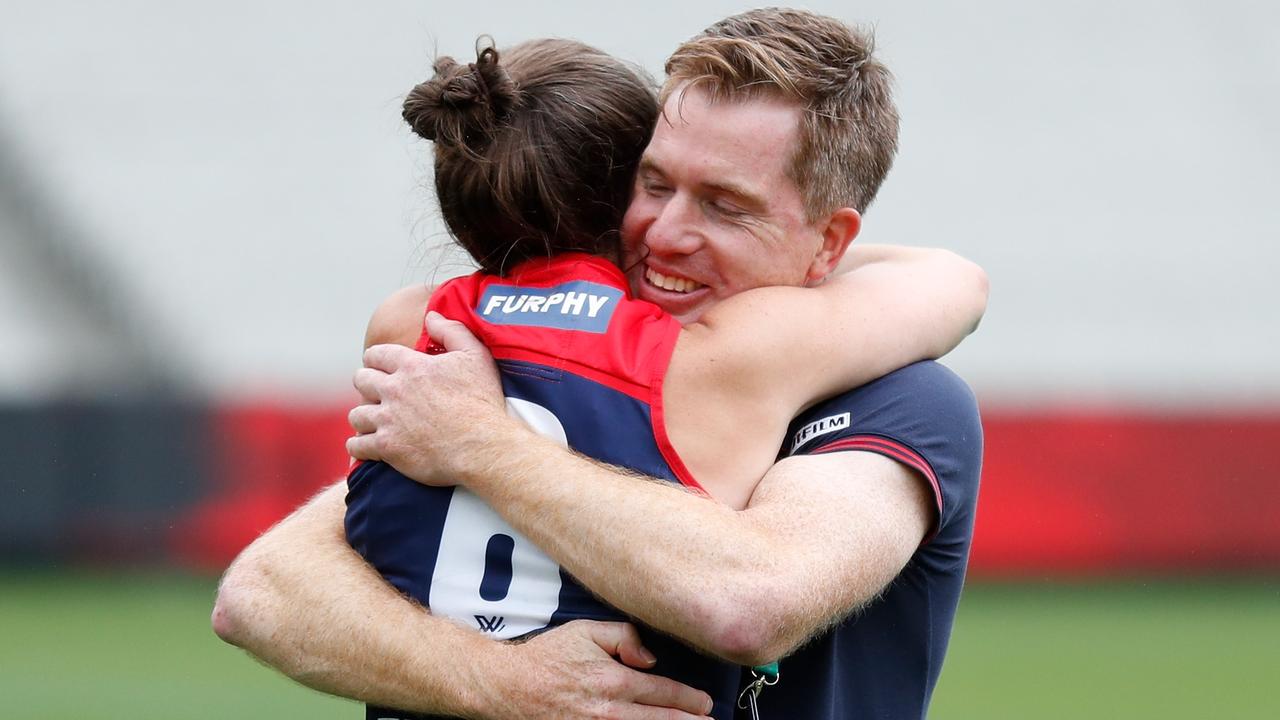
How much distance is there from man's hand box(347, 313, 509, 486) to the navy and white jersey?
530 mm

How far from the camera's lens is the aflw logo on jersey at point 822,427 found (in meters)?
2.43

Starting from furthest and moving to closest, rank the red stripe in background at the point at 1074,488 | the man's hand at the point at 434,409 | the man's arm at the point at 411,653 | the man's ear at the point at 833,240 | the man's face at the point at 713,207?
1. the red stripe in background at the point at 1074,488
2. the man's ear at the point at 833,240
3. the man's face at the point at 713,207
4. the man's hand at the point at 434,409
5. the man's arm at the point at 411,653

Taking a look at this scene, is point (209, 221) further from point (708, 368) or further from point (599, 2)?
point (708, 368)

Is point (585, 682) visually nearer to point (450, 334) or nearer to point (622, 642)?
point (622, 642)

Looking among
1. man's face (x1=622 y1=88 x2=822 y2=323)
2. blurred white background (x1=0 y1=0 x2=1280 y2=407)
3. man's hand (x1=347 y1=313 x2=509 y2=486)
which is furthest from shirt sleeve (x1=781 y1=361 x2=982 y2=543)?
blurred white background (x1=0 y1=0 x2=1280 y2=407)

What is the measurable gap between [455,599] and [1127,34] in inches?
638

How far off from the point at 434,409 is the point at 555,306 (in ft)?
0.83

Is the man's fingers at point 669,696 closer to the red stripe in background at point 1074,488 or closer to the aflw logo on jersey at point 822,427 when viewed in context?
the aflw logo on jersey at point 822,427

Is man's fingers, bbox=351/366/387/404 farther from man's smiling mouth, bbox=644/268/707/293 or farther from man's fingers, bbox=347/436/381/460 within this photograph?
man's smiling mouth, bbox=644/268/707/293

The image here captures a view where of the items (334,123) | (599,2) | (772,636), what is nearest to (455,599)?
(772,636)

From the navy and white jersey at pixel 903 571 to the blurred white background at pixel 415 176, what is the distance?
911 centimetres

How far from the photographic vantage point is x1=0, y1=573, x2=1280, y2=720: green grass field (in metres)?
7.82

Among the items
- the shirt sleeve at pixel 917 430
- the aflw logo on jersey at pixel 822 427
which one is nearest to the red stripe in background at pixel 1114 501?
the shirt sleeve at pixel 917 430

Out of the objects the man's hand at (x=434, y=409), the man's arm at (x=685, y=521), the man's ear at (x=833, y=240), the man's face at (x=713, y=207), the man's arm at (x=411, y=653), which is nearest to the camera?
the man's arm at (x=685, y=521)
